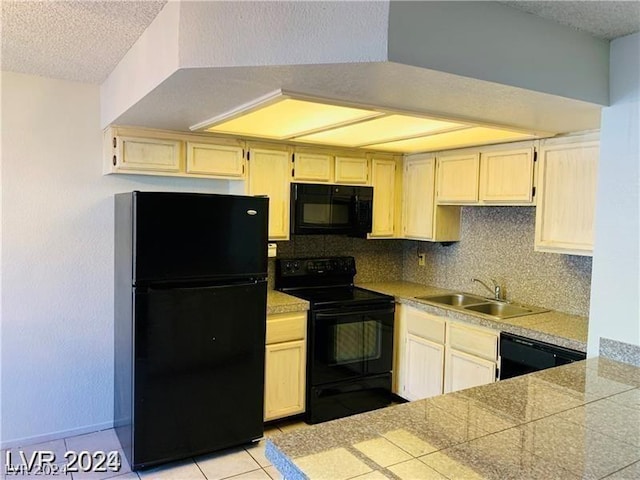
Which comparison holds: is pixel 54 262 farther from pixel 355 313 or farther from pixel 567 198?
pixel 567 198

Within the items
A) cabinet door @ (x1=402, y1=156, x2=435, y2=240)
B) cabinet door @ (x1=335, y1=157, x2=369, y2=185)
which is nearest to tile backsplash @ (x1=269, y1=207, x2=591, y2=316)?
cabinet door @ (x1=402, y1=156, x2=435, y2=240)

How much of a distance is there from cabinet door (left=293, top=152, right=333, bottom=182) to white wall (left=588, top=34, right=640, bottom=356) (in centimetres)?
193

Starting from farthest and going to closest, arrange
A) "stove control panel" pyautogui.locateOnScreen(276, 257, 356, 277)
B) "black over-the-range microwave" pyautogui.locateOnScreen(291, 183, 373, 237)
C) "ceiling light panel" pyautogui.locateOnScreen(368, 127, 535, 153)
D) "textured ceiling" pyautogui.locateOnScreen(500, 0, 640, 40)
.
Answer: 1. "stove control panel" pyautogui.locateOnScreen(276, 257, 356, 277)
2. "black over-the-range microwave" pyautogui.locateOnScreen(291, 183, 373, 237)
3. "ceiling light panel" pyautogui.locateOnScreen(368, 127, 535, 153)
4. "textured ceiling" pyautogui.locateOnScreen(500, 0, 640, 40)

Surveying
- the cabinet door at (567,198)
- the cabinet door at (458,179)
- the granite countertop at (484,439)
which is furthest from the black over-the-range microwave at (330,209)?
the granite countertop at (484,439)

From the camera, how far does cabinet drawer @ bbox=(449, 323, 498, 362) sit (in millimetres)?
2932

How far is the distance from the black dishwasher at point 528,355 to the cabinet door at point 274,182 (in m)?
1.66

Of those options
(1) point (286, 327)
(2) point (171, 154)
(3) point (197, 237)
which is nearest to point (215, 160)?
(2) point (171, 154)

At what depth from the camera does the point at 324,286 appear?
394cm

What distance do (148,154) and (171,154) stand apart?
0.14m

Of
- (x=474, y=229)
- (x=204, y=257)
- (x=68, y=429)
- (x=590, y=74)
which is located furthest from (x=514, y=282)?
(x=68, y=429)

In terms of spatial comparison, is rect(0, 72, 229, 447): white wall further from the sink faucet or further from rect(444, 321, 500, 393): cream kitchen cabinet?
the sink faucet

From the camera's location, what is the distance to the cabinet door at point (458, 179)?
3406 millimetres

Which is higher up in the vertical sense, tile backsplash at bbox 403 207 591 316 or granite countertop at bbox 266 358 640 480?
tile backsplash at bbox 403 207 591 316

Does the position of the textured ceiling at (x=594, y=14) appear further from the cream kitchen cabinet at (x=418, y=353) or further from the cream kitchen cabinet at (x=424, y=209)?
the cream kitchen cabinet at (x=418, y=353)
